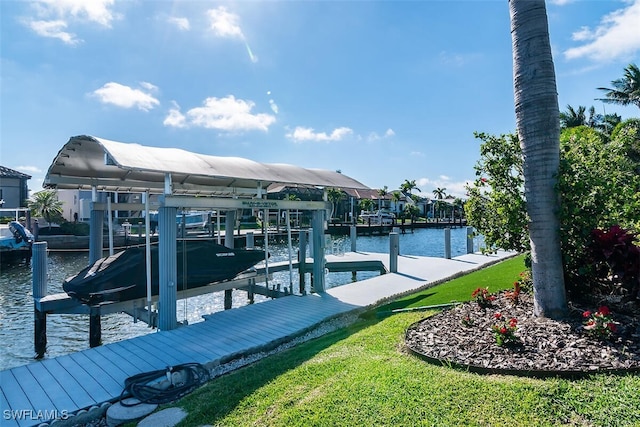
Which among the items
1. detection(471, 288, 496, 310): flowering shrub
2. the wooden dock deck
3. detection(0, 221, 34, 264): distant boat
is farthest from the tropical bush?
detection(0, 221, 34, 264): distant boat

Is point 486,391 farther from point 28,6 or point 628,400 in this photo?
point 28,6

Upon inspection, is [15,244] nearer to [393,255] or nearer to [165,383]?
[393,255]

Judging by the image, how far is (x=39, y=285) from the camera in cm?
785

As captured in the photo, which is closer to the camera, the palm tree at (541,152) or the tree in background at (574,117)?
the palm tree at (541,152)

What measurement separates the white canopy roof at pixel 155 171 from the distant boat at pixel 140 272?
184cm

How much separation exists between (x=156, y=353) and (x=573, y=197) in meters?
6.06

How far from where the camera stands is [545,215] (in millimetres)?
4379

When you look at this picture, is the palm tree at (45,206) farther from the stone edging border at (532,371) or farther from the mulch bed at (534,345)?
the stone edging border at (532,371)

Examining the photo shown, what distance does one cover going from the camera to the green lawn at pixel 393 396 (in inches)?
110

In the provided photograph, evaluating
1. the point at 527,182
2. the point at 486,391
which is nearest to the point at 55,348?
the point at 486,391

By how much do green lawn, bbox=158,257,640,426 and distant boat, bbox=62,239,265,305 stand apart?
4007 millimetres

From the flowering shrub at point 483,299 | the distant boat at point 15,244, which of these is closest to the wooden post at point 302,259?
the flowering shrub at point 483,299

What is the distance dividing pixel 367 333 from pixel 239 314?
3.35m

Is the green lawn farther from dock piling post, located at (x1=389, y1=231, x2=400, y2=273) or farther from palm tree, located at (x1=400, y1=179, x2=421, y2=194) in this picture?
palm tree, located at (x1=400, y1=179, x2=421, y2=194)
